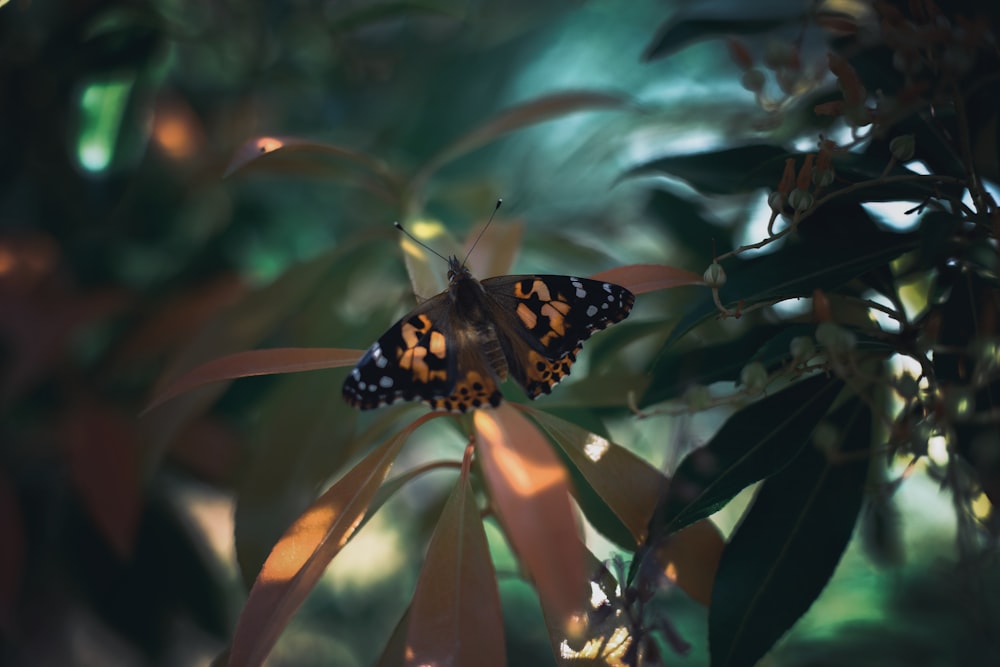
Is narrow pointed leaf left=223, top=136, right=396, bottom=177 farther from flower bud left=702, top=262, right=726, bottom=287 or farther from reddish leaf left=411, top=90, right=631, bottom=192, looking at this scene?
flower bud left=702, top=262, right=726, bottom=287

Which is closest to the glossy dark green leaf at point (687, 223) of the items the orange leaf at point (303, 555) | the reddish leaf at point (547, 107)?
the reddish leaf at point (547, 107)

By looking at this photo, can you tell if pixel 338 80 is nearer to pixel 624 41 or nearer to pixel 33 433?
pixel 624 41

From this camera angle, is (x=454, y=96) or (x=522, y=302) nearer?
(x=522, y=302)

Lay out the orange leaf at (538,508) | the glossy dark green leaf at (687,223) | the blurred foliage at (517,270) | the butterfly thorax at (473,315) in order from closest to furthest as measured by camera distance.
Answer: the orange leaf at (538,508), the blurred foliage at (517,270), the butterfly thorax at (473,315), the glossy dark green leaf at (687,223)

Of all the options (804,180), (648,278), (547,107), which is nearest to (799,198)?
(804,180)

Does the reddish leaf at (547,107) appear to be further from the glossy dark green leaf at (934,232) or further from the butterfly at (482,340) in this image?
the glossy dark green leaf at (934,232)

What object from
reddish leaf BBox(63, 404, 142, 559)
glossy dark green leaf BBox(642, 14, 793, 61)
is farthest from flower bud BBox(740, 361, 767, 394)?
reddish leaf BBox(63, 404, 142, 559)

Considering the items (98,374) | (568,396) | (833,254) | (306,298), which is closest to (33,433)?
(98,374)

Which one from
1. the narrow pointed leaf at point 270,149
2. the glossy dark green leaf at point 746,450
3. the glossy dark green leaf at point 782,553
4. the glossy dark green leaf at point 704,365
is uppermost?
the narrow pointed leaf at point 270,149
